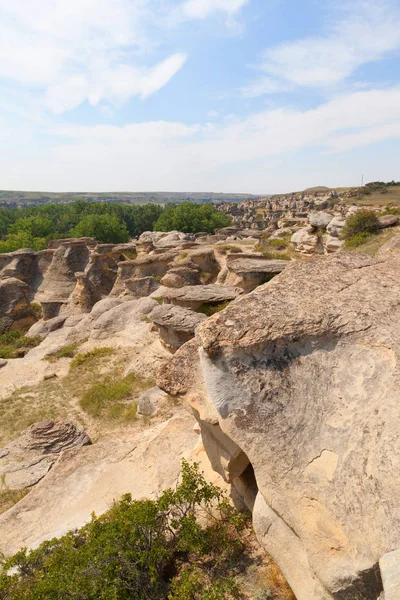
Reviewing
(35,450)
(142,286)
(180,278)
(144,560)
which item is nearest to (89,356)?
(35,450)

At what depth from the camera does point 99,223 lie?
43.9 meters

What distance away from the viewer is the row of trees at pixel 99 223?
4306 centimetres

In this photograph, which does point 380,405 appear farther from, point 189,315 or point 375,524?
point 189,315

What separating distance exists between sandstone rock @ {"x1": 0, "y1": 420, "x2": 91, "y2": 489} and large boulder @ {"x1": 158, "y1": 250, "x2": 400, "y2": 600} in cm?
634

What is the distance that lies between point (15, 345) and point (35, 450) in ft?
37.3

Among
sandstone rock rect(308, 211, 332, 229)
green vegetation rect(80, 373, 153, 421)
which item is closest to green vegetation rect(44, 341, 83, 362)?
green vegetation rect(80, 373, 153, 421)

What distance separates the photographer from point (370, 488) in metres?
3.11

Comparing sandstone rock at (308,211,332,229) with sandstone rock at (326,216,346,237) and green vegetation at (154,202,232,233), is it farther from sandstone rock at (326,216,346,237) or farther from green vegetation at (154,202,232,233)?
green vegetation at (154,202,232,233)

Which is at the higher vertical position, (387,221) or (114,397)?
(387,221)

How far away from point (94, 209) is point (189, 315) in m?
53.4

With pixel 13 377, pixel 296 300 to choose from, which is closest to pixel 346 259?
pixel 296 300

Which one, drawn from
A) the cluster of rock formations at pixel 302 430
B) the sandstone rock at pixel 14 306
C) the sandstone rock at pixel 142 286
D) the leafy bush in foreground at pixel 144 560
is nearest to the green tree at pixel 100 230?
the sandstone rock at pixel 14 306

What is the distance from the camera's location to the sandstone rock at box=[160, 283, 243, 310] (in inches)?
534

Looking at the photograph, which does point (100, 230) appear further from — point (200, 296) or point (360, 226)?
point (200, 296)
